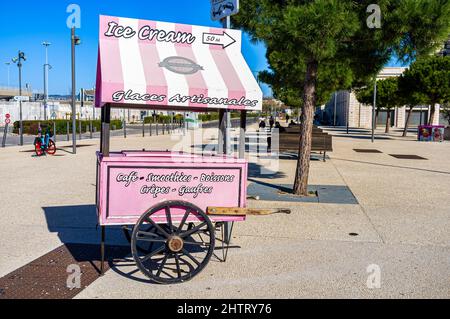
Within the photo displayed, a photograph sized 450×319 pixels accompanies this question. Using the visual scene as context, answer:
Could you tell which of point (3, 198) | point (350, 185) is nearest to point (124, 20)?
point (3, 198)

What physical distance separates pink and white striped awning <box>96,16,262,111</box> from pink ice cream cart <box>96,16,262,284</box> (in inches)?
0.4

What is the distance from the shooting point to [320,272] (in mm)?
5121

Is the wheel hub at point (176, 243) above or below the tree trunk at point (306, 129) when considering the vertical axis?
below

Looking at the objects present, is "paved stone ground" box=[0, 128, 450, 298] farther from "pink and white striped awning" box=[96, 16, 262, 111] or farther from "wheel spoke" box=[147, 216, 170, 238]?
"pink and white striped awning" box=[96, 16, 262, 111]

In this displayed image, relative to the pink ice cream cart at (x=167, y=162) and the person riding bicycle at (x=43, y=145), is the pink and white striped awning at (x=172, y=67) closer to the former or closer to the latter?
the pink ice cream cart at (x=167, y=162)

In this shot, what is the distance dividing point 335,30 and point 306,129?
109 inches

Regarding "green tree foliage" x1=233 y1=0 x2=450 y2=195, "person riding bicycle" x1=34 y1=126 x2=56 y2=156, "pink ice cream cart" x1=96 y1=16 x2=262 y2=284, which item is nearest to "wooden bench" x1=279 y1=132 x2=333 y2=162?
"green tree foliage" x1=233 y1=0 x2=450 y2=195

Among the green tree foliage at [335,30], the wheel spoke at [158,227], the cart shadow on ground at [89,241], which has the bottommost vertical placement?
the cart shadow on ground at [89,241]

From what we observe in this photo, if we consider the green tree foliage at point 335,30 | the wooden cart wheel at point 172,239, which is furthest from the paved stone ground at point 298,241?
the green tree foliage at point 335,30

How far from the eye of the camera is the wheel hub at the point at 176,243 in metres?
4.78

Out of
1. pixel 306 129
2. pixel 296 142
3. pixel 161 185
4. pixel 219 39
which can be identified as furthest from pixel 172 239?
pixel 296 142

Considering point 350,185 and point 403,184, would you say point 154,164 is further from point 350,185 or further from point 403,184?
point 403,184

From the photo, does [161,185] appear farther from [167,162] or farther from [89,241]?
[89,241]

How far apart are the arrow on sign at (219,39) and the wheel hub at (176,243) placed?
2.54 metres
